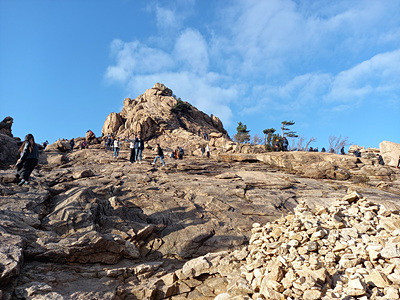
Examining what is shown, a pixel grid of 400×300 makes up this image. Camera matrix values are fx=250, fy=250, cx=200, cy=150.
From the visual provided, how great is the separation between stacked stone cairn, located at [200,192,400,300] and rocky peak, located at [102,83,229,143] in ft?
145

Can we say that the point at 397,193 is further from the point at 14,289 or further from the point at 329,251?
the point at 14,289

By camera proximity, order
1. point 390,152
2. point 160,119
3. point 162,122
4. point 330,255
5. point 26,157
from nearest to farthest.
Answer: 1. point 330,255
2. point 26,157
3. point 390,152
4. point 162,122
5. point 160,119

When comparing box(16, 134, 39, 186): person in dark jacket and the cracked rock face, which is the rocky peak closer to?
the cracked rock face

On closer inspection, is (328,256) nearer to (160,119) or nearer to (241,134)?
(160,119)

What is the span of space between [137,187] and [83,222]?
15.8 feet

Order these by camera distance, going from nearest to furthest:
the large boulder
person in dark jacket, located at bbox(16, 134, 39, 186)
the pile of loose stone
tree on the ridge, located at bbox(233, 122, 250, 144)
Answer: the pile of loose stone, person in dark jacket, located at bbox(16, 134, 39, 186), the large boulder, tree on the ridge, located at bbox(233, 122, 250, 144)

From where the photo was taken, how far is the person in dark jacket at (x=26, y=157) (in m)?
10.5

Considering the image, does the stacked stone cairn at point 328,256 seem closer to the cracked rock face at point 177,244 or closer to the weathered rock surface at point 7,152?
the cracked rock face at point 177,244

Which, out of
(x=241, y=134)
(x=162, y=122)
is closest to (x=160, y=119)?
(x=162, y=122)

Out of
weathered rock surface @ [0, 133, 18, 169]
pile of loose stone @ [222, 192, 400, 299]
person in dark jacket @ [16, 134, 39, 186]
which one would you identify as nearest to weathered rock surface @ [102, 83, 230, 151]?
weathered rock surface @ [0, 133, 18, 169]

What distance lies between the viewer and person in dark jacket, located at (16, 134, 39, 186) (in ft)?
34.3

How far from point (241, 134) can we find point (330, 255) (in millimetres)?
57980

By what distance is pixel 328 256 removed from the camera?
244 inches

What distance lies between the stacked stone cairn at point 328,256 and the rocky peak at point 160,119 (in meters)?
44.3
